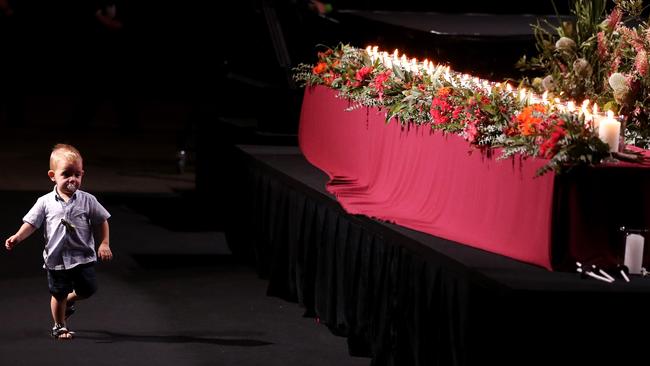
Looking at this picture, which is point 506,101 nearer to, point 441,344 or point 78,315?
point 441,344

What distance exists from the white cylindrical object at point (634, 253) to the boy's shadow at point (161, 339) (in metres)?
2.27

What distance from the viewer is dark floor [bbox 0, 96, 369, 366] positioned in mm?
6785

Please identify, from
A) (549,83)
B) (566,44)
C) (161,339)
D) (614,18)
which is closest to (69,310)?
(161,339)

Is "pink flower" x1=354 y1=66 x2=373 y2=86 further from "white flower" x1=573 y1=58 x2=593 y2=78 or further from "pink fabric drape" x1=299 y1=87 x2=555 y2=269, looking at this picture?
"white flower" x1=573 y1=58 x2=593 y2=78

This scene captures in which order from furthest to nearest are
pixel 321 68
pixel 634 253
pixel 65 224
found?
1. pixel 321 68
2. pixel 65 224
3. pixel 634 253

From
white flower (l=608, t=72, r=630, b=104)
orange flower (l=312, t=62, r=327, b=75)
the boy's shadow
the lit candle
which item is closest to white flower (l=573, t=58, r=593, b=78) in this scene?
white flower (l=608, t=72, r=630, b=104)

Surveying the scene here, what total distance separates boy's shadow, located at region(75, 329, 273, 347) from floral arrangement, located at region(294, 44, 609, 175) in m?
1.41

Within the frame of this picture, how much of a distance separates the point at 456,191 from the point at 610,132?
3.22 feet

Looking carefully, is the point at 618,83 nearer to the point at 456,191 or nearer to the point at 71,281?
the point at 456,191

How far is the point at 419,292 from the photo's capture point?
19.7ft

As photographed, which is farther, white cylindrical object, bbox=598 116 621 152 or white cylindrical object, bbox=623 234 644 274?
white cylindrical object, bbox=598 116 621 152

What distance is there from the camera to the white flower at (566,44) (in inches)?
267

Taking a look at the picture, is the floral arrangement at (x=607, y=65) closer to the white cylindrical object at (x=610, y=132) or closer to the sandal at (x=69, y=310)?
the white cylindrical object at (x=610, y=132)

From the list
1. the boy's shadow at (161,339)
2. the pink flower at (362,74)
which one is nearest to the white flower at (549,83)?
the pink flower at (362,74)
